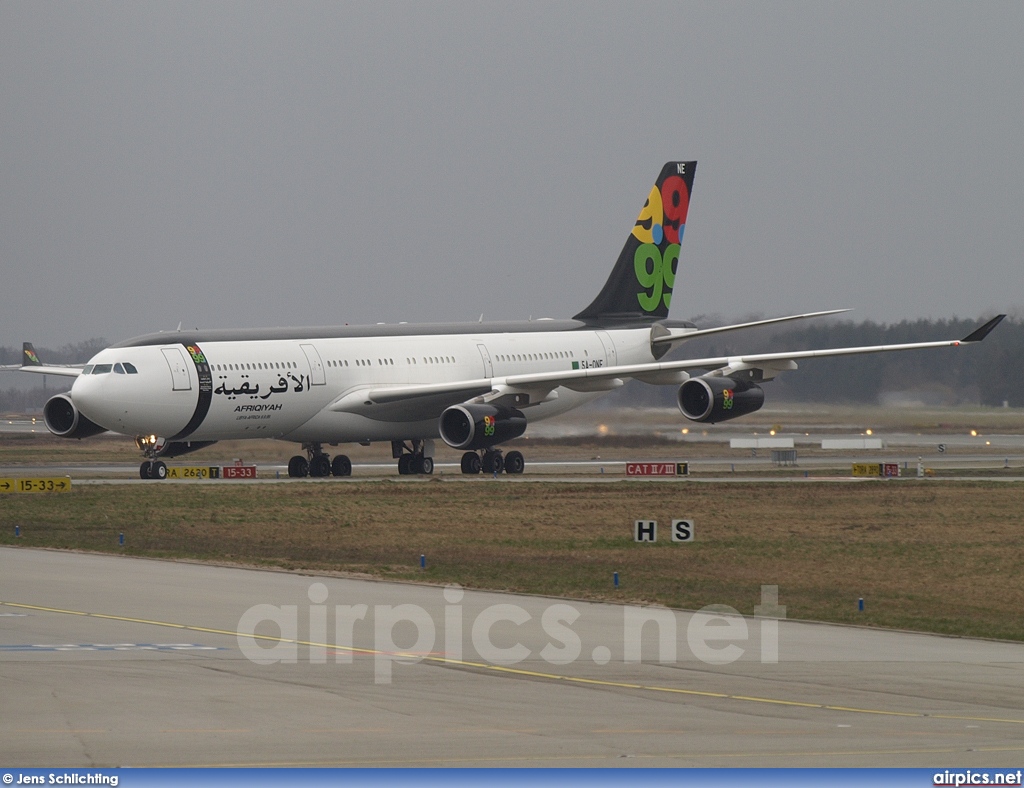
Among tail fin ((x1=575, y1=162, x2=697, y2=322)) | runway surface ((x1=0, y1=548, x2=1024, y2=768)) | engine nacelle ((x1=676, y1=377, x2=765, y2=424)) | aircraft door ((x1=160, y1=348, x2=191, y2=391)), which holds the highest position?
tail fin ((x1=575, y1=162, x2=697, y2=322))

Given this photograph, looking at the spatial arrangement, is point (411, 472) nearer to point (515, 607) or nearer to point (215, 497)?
point (215, 497)

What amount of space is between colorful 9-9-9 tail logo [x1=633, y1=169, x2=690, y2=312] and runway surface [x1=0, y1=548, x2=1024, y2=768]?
→ 38.6m

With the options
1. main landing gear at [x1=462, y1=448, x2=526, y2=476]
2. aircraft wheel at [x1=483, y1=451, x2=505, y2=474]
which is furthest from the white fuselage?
aircraft wheel at [x1=483, y1=451, x2=505, y2=474]

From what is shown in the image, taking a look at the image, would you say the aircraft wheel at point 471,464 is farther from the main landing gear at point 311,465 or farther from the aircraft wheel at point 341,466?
→ the main landing gear at point 311,465

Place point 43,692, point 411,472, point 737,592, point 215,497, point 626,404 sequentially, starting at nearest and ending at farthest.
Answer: point 43,692, point 737,592, point 215,497, point 411,472, point 626,404

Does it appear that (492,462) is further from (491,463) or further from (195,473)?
(195,473)

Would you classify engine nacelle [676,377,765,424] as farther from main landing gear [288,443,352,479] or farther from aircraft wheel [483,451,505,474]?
main landing gear [288,443,352,479]

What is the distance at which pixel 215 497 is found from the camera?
1719 inches

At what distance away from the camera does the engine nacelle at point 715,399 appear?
51031mm

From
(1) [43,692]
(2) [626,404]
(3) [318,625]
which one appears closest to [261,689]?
(1) [43,692]

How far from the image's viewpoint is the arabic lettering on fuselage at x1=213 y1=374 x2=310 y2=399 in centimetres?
4797

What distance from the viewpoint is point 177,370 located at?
47.0 m

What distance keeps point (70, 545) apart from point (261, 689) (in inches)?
707

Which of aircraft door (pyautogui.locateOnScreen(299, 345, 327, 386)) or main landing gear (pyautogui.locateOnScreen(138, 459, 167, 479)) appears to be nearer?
main landing gear (pyautogui.locateOnScreen(138, 459, 167, 479))
